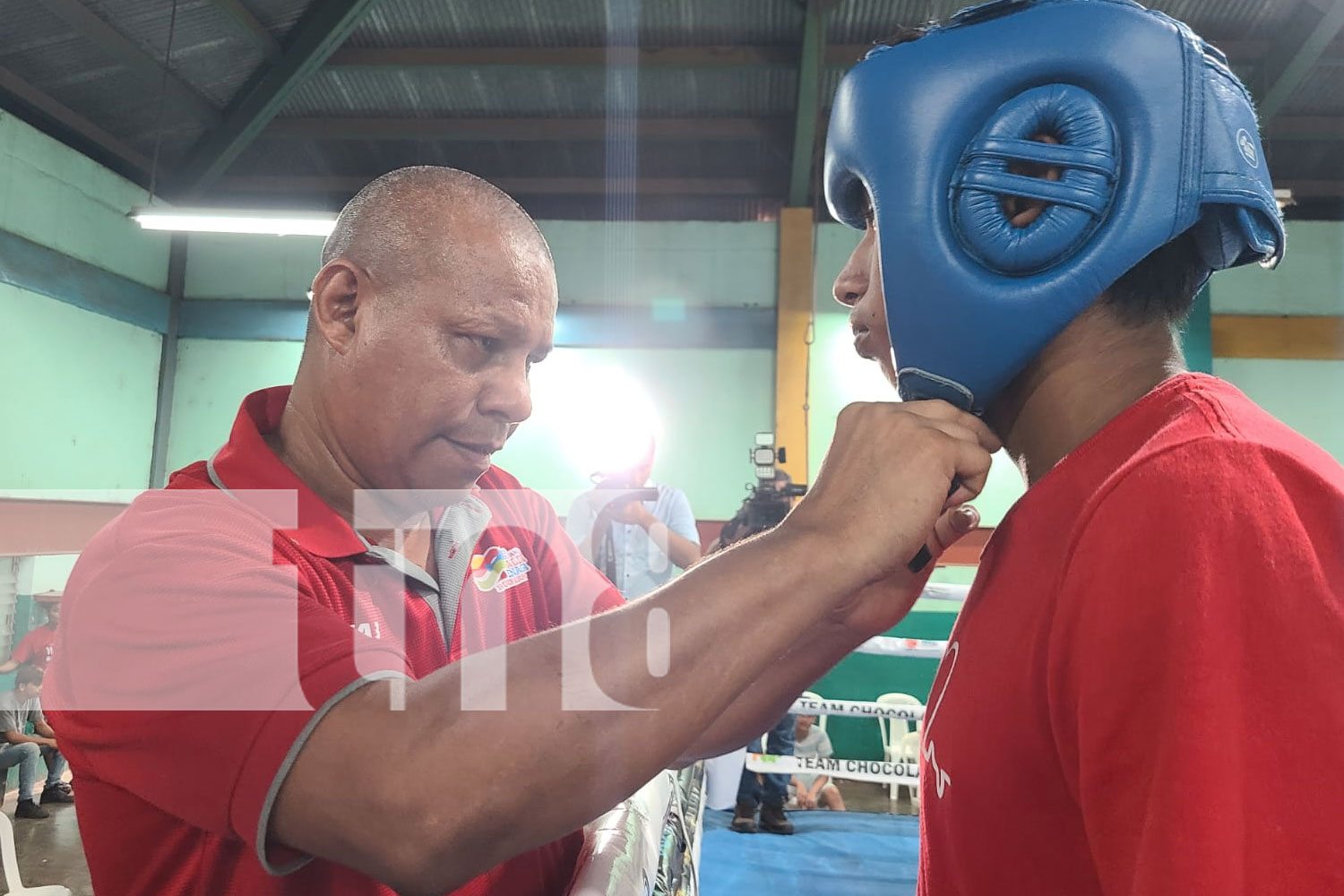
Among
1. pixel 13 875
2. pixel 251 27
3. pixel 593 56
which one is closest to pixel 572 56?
pixel 593 56

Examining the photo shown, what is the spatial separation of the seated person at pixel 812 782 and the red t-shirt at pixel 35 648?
14.9ft

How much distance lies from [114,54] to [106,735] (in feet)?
25.6

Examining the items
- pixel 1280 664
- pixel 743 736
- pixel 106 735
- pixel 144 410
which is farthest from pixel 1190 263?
pixel 144 410

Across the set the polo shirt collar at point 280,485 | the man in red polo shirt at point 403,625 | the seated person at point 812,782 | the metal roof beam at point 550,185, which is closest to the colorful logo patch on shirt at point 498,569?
the man in red polo shirt at point 403,625

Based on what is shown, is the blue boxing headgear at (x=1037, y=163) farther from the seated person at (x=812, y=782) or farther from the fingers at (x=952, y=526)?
the seated person at (x=812, y=782)

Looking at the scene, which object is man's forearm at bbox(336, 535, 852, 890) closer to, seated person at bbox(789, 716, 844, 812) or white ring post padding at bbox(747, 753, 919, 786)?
white ring post padding at bbox(747, 753, 919, 786)

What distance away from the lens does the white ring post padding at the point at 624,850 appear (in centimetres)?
108

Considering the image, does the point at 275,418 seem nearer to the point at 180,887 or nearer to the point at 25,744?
the point at 180,887

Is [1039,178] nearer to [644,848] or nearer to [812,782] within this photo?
[644,848]

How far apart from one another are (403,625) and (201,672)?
422 millimetres

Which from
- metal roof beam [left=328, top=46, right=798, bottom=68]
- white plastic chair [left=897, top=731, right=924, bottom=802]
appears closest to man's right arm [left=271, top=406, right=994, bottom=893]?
white plastic chair [left=897, top=731, right=924, bottom=802]

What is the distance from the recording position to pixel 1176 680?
507 millimetres

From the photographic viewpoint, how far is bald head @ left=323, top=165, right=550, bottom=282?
1200mm

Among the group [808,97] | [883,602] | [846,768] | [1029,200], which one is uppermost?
[808,97]
